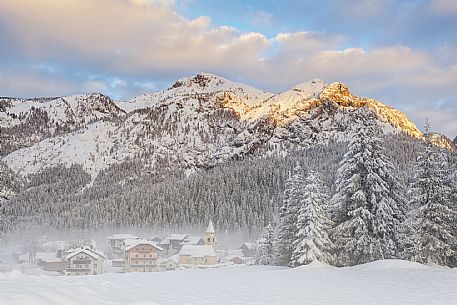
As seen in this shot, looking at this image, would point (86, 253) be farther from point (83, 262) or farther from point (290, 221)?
point (290, 221)

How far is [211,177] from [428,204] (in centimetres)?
17266

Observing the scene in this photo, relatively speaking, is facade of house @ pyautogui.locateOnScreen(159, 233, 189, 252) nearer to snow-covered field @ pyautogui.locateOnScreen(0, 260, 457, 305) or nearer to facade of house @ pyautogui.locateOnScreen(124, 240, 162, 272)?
facade of house @ pyautogui.locateOnScreen(124, 240, 162, 272)

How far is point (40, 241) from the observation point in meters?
127

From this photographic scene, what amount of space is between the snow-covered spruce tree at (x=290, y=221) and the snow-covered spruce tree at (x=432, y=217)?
9.26m

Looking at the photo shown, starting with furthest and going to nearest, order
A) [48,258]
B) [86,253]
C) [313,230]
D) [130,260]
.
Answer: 1. [48,258]
2. [130,260]
3. [86,253]
4. [313,230]

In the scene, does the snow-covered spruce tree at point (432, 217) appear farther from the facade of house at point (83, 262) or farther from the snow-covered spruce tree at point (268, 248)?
the facade of house at point (83, 262)

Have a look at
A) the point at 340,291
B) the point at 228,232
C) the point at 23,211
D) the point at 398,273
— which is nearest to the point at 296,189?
the point at 398,273

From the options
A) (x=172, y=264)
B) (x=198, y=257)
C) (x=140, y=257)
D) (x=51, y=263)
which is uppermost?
(x=140, y=257)

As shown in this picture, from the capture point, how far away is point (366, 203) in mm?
27094

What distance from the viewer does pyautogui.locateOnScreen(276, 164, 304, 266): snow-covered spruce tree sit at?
3241 cm

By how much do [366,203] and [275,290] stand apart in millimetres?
13876

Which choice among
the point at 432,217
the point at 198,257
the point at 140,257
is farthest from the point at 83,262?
the point at 432,217

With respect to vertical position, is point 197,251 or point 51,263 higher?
point 197,251

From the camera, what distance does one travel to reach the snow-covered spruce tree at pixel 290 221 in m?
32.4
